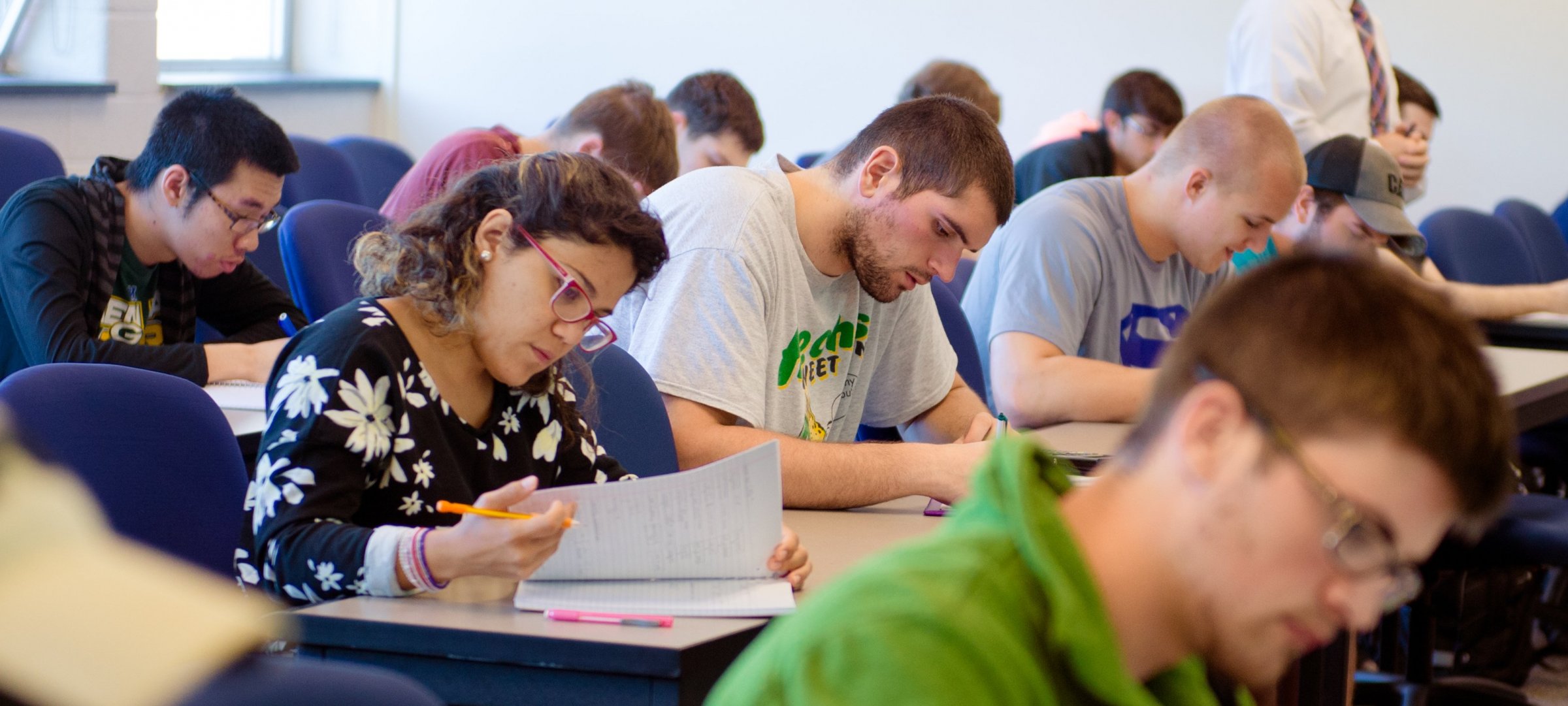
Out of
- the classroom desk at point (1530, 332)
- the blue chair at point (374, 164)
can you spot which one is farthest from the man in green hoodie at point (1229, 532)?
the blue chair at point (374, 164)

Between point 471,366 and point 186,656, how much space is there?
1.27 meters

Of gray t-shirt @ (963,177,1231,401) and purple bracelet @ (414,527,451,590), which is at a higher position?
gray t-shirt @ (963,177,1231,401)

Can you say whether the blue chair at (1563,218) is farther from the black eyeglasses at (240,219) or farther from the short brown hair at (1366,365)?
the short brown hair at (1366,365)

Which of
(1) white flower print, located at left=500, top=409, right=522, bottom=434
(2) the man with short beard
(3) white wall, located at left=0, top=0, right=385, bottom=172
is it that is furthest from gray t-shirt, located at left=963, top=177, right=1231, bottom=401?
(3) white wall, located at left=0, top=0, right=385, bottom=172

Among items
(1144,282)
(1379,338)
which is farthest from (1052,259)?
(1379,338)

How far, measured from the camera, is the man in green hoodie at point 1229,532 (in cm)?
67

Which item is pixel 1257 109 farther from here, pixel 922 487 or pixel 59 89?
pixel 59 89

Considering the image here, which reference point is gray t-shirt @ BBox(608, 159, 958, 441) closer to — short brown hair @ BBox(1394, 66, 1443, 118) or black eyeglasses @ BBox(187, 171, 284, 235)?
black eyeglasses @ BBox(187, 171, 284, 235)

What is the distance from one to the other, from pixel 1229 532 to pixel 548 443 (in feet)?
3.70

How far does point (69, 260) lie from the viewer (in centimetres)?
254

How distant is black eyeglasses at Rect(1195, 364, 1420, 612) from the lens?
0.67 m

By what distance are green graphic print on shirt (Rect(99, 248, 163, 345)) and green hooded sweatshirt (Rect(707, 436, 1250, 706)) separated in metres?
2.27

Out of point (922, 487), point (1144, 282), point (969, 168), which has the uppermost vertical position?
point (969, 168)

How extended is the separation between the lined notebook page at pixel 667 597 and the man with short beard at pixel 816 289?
0.49 m
